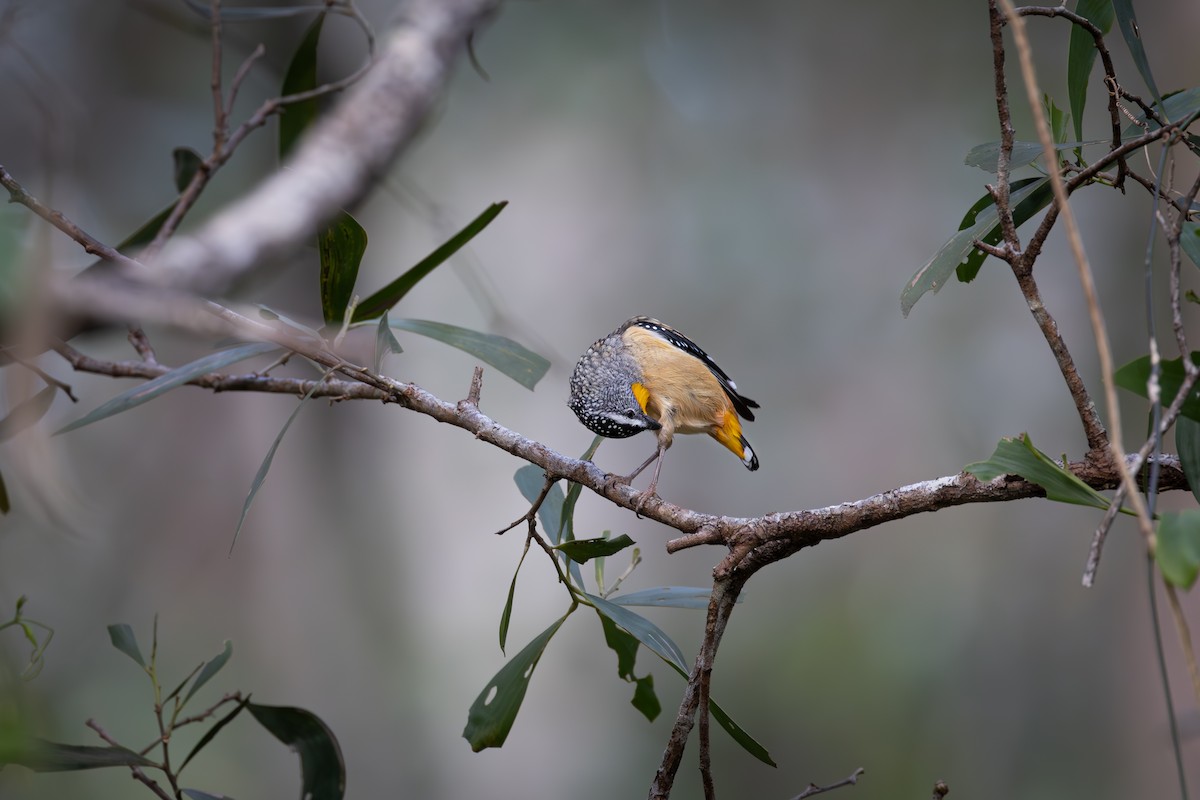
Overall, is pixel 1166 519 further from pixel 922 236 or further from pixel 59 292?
pixel 922 236

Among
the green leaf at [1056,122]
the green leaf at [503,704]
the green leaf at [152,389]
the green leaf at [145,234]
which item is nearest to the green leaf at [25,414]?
the green leaf at [152,389]

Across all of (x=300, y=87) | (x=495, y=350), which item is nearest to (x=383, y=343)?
(x=495, y=350)

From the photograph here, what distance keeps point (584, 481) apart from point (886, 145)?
7.66 feet

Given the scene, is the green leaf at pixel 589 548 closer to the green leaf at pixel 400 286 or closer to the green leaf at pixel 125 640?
the green leaf at pixel 400 286

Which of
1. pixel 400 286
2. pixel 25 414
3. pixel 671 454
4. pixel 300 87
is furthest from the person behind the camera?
pixel 671 454

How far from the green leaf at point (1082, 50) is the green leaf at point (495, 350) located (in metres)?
0.51

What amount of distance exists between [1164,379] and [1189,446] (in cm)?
6

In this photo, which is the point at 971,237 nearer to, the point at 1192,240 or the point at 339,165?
the point at 1192,240

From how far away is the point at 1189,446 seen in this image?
547 mm

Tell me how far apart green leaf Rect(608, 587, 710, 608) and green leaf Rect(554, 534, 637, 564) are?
10 centimetres

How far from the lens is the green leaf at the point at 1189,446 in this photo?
0.54 metres

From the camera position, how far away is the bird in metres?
1.04

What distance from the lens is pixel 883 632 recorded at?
8.43ft

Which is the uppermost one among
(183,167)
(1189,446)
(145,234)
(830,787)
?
(183,167)
